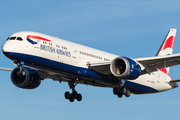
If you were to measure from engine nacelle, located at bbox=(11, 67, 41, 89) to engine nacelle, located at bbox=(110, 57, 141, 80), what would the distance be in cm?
914

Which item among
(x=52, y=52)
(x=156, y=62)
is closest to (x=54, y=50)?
(x=52, y=52)

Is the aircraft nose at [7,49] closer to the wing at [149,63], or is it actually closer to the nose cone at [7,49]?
the nose cone at [7,49]

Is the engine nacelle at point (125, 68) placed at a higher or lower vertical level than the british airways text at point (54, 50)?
lower

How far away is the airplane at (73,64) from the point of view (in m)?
31.8

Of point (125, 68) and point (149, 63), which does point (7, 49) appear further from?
point (149, 63)

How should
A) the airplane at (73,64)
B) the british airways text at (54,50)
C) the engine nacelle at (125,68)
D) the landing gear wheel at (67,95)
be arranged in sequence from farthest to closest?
the landing gear wheel at (67,95) < the engine nacelle at (125,68) < the british airways text at (54,50) < the airplane at (73,64)

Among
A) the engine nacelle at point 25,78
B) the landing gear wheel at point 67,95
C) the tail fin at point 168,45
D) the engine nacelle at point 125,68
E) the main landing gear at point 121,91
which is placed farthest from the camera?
the tail fin at point 168,45

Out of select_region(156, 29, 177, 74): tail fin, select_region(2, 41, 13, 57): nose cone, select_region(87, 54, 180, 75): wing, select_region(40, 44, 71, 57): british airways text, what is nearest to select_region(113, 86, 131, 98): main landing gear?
select_region(87, 54, 180, 75): wing

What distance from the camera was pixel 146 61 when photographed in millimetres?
35875

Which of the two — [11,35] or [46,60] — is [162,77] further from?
[11,35]

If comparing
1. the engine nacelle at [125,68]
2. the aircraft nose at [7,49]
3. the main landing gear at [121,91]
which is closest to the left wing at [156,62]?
the engine nacelle at [125,68]

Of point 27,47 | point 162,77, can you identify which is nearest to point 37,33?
point 27,47

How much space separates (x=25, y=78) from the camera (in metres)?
37.5

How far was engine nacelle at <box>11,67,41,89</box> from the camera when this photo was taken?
37500mm
